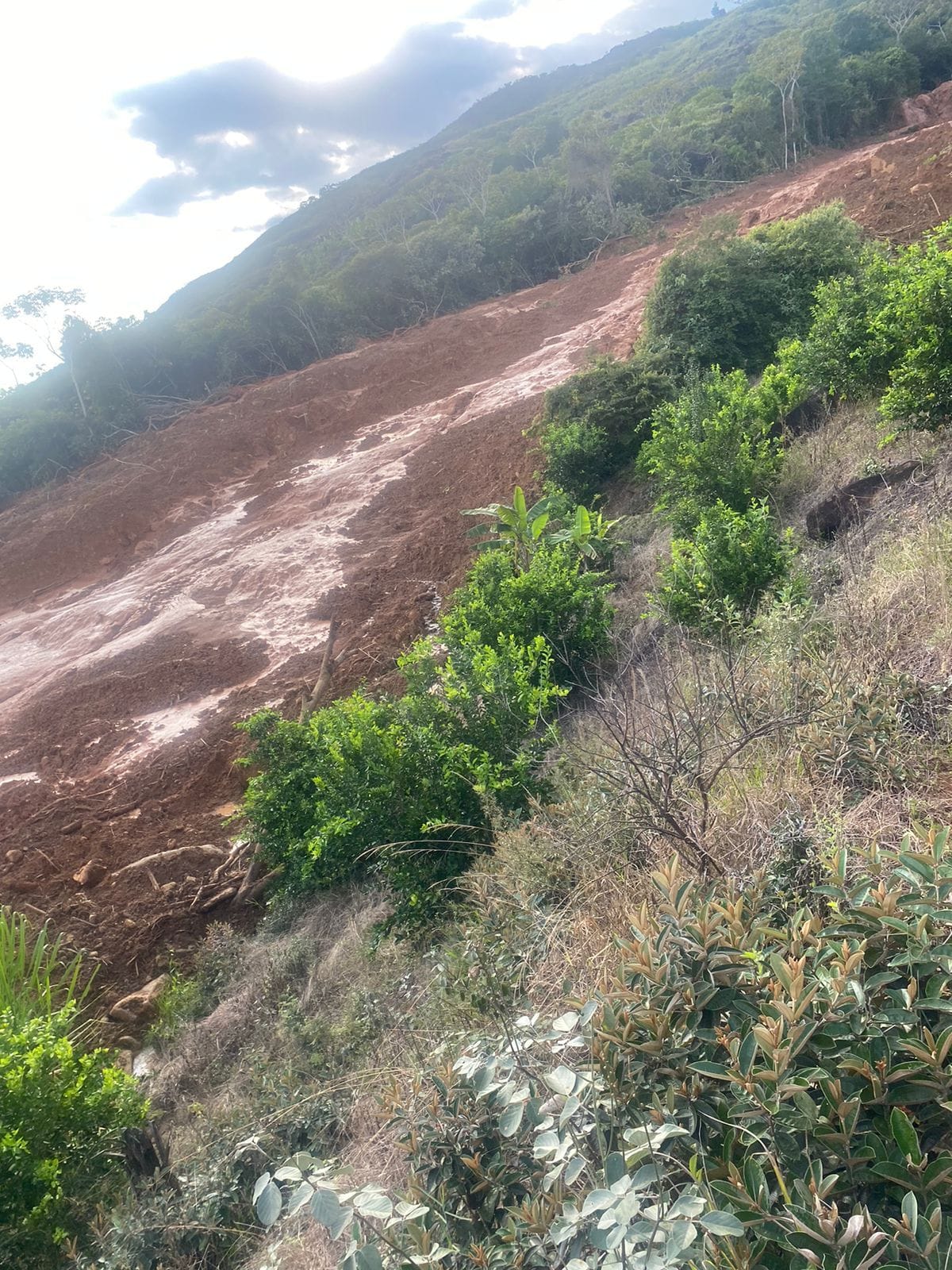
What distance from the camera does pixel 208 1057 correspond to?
4.04 meters

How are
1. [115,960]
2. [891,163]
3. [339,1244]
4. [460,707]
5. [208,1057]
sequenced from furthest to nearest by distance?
[891,163]
[115,960]
[460,707]
[208,1057]
[339,1244]

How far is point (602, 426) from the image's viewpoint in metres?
9.87

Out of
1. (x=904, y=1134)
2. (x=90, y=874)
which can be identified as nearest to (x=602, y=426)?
(x=90, y=874)

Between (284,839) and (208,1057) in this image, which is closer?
(208,1057)

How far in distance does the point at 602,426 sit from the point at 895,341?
14.4 feet

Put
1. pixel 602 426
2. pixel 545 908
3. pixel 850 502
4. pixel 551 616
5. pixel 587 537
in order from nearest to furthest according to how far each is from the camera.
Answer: pixel 545 908
pixel 850 502
pixel 551 616
pixel 587 537
pixel 602 426

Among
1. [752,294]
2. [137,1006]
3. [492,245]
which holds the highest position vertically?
[492,245]

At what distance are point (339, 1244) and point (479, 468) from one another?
11.6 meters

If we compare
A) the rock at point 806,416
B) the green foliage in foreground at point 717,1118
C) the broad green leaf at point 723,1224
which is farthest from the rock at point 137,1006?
the rock at point 806,416

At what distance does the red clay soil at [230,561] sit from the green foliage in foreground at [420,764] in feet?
4.78

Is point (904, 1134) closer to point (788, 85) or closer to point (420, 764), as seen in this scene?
point (420, 764)

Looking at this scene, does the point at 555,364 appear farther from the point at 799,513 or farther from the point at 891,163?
the point at 799,513

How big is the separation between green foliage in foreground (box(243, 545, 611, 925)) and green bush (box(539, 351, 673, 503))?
4476 mm

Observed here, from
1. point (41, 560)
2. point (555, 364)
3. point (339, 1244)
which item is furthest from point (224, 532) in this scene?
point (339, 1244)
